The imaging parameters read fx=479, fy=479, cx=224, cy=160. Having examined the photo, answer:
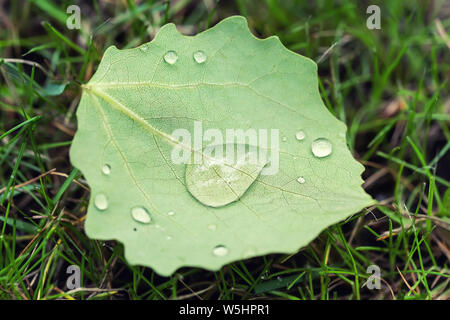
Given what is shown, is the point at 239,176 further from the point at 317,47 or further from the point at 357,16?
the point at 357,16

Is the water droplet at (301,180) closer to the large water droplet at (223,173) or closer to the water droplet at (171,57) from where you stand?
the large water droplet at (223,173)

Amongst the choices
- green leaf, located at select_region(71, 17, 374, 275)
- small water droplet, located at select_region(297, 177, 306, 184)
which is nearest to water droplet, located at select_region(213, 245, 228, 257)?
green leaf, located at select_region(71, 17, 374, 275)

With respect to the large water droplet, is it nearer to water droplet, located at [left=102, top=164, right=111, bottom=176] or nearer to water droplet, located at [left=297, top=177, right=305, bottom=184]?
Result: water droplet, located at [left=297, top=177, right=305, bottom=184]

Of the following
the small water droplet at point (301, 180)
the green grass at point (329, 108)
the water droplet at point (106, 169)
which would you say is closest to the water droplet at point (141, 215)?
the water droplet at point (106, 169)

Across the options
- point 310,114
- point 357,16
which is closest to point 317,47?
point 357,16

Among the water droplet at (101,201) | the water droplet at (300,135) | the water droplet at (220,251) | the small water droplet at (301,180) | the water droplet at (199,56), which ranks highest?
the water droplet at (199,56)

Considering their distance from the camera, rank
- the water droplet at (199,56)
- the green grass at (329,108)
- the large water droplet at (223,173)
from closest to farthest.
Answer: the large water droplet at (223,173) → the water droplet at (199,56) → the green grass at (329,108)
